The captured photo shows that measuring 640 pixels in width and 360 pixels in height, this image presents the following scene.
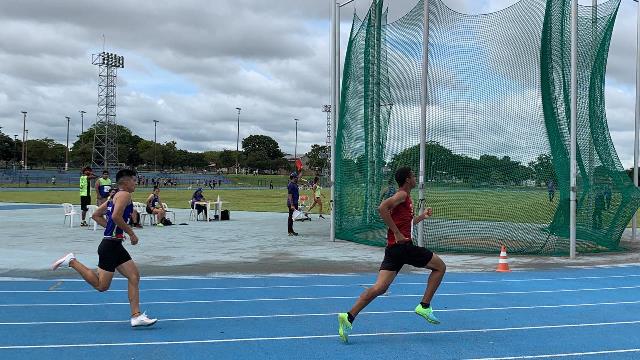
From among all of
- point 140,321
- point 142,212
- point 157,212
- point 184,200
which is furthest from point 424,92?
point 184,200

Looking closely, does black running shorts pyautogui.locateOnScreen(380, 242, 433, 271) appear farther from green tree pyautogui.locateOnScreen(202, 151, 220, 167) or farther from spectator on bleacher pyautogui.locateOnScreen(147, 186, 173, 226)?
green tree pyautogui.locateOnScreen(202, 151, 220, 167)

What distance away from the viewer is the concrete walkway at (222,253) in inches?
447

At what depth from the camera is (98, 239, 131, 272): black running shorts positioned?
660 cm

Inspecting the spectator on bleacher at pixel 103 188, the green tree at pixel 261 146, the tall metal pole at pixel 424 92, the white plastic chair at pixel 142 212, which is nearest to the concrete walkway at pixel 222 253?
the spectator on bleacher at pixel 103 188

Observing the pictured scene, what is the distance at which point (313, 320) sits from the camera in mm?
7164

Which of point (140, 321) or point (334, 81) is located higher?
point (334, 81)

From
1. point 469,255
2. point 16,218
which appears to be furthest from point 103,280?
point 16,218

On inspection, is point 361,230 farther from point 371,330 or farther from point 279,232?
point 371,330

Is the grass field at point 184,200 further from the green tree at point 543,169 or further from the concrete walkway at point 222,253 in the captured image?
the green tree at point 543,169

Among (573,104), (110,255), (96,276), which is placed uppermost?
(573,104)

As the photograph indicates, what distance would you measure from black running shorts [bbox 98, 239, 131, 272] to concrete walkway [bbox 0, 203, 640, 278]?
13.3 feet

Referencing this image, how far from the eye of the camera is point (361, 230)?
51.8 ft

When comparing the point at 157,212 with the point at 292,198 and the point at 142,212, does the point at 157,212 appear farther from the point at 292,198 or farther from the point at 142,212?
the point at 292,198

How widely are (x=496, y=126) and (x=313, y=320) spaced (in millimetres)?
7571
